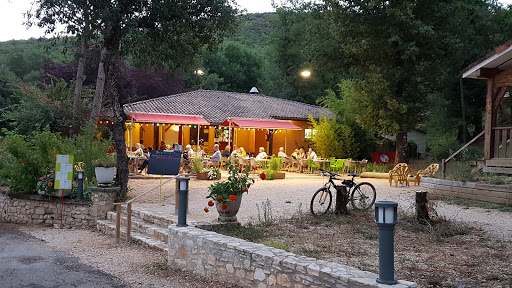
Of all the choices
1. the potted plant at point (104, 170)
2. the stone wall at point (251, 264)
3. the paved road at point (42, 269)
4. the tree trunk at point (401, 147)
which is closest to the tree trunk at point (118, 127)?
the potted plant at point (104, 170)

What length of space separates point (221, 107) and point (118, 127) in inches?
525

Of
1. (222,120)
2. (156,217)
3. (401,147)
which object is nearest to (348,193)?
(156,217)

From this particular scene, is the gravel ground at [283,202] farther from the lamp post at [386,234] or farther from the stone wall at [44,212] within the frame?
the lamp post at [386,234]

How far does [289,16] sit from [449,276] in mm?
34022

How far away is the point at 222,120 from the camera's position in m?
22.0

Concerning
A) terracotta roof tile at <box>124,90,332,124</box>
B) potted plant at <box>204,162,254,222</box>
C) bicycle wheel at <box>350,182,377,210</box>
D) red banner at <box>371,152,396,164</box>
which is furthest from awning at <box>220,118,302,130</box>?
potted plant at <box>204,162,254,222</box>

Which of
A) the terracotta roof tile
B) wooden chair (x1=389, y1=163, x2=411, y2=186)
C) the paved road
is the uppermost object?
the terracotta roof tile

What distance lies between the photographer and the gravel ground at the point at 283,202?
8.52 meters

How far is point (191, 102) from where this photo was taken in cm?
2394

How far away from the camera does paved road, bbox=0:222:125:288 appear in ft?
19.5

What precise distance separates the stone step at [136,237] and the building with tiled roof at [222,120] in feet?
33.6

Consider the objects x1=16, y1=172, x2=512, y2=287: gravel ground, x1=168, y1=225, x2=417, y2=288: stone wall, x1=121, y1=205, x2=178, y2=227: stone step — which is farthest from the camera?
x1=121, y1=205, x2=178, y2=227: stone step

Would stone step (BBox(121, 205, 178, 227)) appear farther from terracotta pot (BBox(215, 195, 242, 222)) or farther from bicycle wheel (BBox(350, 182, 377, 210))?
bicycle wheel (BBox(350, 182, 377, 210))

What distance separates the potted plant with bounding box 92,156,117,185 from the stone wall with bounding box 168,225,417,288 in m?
4.08
